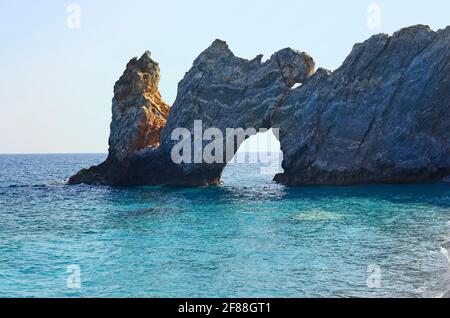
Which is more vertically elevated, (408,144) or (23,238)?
(408,144)

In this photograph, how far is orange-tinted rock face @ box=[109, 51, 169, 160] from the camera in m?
70.5

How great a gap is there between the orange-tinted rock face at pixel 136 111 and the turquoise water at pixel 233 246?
828 inches

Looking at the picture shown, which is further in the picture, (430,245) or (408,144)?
(408,144)

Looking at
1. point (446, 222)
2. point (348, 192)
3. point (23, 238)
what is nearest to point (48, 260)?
point (23, 238)

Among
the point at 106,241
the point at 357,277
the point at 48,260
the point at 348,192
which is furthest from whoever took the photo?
the point at 348,192

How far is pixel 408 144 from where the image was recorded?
59.1m

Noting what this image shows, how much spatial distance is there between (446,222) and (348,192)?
20.5 metres

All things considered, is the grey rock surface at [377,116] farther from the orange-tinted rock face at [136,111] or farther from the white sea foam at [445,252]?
the white sea foam at [445,252]

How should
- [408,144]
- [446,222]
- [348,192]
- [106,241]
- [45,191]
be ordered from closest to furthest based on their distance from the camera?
[106,241] → [446,222] → [348,192] → [408,144] → [45,191]

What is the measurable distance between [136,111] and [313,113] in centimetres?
2628

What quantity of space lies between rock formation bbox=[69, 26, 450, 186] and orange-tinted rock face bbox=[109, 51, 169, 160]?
0.54 ft

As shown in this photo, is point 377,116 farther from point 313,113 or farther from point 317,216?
point 317,216
